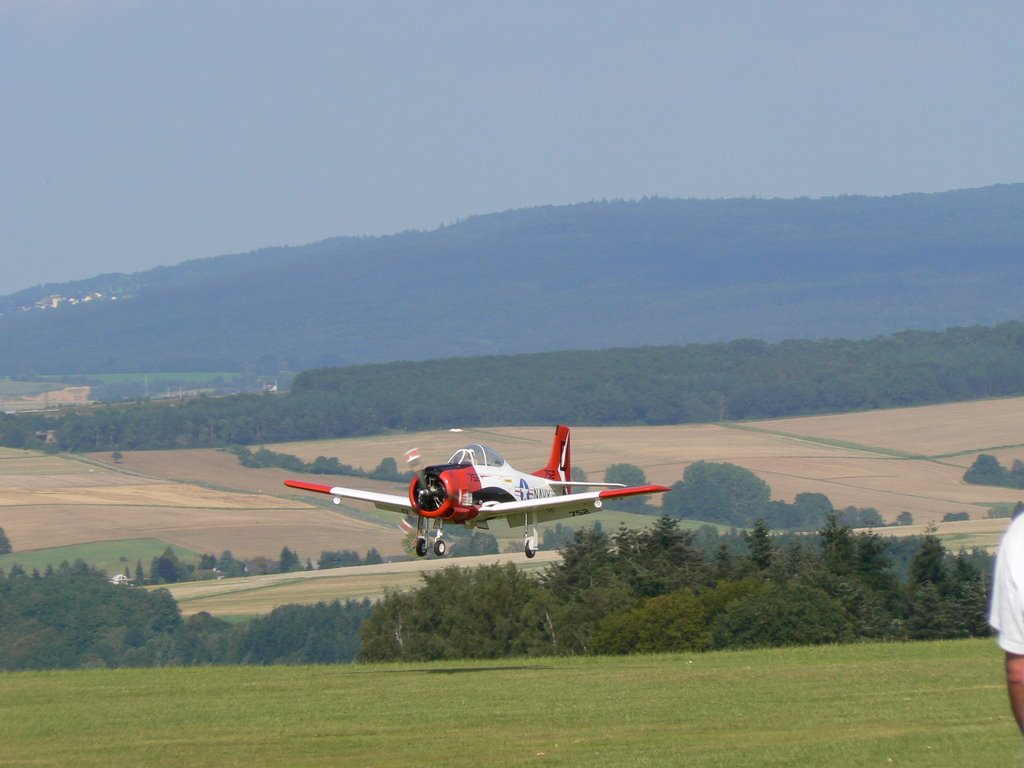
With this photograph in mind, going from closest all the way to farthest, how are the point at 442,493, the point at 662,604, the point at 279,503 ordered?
1. the point at 442,493
2. the point at 662,604
3. the point at 279,503

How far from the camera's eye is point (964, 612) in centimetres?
8475

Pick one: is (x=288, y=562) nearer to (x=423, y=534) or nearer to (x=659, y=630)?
(x=659, y=630)

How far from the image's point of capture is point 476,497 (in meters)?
40.8

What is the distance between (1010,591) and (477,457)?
32.1 m

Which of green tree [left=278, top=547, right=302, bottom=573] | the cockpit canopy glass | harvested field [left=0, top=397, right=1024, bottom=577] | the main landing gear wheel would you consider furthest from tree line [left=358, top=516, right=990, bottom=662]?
green tree [left=278, top=547, right=302, bottom=573]

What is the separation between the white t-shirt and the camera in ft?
32.7

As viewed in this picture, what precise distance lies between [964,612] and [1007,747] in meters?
66.0

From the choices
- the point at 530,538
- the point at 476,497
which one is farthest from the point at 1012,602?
the point at 530,538

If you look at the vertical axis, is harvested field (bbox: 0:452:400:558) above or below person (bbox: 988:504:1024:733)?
below

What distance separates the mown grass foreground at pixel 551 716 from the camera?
22.9 metres

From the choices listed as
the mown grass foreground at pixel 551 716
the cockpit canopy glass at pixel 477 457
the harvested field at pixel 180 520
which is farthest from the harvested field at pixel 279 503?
the mown grass foreground at pixel 551 716

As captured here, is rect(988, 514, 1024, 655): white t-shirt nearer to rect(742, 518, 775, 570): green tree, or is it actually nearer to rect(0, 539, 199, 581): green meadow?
rect(742, 518, 775, 570): green tree

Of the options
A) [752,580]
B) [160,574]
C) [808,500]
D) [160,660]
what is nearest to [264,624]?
[160,660]

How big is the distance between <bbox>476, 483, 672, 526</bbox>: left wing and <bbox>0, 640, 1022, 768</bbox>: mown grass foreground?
12.9 ft
